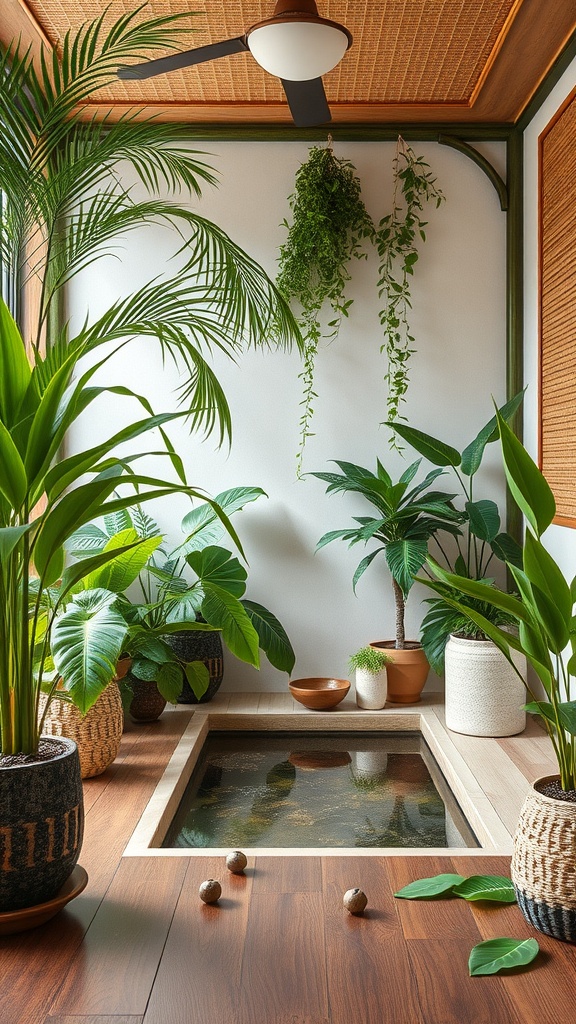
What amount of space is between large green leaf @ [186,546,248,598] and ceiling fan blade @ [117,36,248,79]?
1856mm

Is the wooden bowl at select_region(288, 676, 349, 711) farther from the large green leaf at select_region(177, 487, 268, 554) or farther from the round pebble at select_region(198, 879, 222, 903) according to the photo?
the round pebble at select_region(198, 879, 222, 903)

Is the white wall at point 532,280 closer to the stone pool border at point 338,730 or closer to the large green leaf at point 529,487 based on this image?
the stone pool border at point 338,730

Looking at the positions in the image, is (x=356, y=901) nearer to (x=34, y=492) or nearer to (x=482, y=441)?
(x=34, y=492)

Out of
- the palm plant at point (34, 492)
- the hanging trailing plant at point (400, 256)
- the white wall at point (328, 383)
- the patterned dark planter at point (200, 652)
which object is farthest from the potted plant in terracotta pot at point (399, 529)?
the palm plant at point (34, 492)

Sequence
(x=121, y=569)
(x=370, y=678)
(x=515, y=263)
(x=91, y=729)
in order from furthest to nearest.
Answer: (x=515, y=263) → (x=370, y=678) → (x=121, y=569) → (x=91, y=729)

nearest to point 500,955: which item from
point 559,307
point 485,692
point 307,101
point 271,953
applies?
point 271,953

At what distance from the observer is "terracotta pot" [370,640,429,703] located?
13.4 ft

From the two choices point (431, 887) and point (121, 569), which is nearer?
point (431, 887)

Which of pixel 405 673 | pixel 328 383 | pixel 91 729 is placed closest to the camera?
pixel 91 729

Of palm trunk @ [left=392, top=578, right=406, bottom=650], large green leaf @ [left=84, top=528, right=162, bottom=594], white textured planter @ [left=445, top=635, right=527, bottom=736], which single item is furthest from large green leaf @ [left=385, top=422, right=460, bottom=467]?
large green leaf @ [left=84, top=528, right=162, bottom=594]

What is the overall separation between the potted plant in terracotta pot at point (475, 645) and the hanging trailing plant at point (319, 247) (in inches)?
28.1

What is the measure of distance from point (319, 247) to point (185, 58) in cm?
148

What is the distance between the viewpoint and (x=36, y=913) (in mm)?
1950

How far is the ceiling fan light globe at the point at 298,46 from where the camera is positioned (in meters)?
2.33
